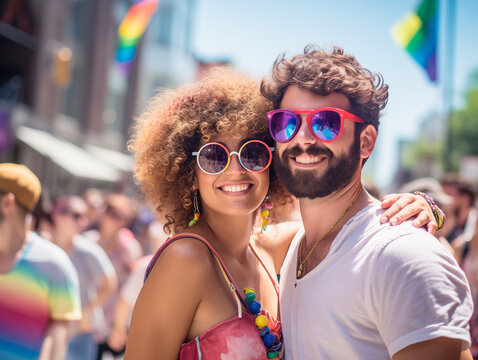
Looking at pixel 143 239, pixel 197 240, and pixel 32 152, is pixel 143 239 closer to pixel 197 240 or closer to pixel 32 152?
pixel 197 240

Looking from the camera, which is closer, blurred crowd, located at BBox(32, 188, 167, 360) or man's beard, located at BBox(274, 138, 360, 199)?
man's beard, located at BBox(274, 138, 360, 199)

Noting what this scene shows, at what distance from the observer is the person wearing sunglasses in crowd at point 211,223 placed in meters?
2.19

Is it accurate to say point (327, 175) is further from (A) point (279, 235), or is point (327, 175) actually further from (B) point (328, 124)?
(A) point (279, 235)

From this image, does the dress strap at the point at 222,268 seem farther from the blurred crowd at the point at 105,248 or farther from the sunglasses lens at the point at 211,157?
the blurred crowd at the point at 105,248

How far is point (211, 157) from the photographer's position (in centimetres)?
262

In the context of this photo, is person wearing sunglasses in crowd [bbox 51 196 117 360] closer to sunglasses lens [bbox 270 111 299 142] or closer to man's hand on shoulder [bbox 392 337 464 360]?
sunglasses lens [bbox 270 111 299 142]

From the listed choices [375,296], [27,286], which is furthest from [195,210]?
[27,286]

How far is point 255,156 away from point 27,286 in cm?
195

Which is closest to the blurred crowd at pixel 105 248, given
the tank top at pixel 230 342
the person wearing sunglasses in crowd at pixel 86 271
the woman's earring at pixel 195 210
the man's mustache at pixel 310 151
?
the person wearing sunglasses in crowd at pixel 86 271

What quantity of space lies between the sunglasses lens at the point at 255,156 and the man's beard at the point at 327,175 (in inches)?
14.8

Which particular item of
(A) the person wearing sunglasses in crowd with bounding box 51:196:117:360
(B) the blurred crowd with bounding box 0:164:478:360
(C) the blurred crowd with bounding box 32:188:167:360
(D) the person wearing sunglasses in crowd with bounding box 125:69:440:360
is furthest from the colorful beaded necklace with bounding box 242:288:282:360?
(A) the person wearing sunglasses in crowd with bounding box 51:196:117:360

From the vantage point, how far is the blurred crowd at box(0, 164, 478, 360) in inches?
152

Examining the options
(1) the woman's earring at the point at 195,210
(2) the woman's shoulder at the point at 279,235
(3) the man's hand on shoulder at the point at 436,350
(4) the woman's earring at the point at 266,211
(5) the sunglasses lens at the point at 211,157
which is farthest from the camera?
(2) the woman's shoulder at the point at 279,235

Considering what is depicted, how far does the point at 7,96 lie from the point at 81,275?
1317cm
